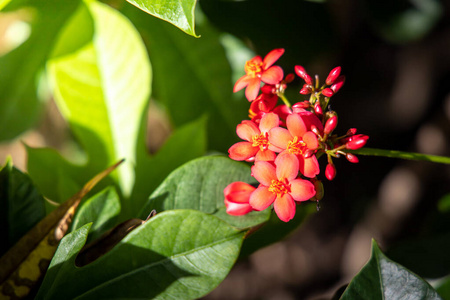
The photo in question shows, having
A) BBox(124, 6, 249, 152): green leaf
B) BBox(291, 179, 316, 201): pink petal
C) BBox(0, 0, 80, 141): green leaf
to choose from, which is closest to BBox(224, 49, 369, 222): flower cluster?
BBox(291, 179, 316, 201): pink petal

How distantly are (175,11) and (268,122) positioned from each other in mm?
175

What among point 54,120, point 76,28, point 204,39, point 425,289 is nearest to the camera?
point 425,289

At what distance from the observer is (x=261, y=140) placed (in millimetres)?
527

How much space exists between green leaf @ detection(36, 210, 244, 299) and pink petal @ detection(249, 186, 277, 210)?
1.7 inches

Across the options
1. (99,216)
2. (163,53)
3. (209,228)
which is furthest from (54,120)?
(209,228)

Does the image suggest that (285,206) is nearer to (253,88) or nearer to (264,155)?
(264,155)

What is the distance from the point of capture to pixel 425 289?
0.47 m

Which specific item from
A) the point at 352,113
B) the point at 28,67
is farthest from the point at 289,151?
the point at 352,113

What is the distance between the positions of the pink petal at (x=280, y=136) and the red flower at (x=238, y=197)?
7cm

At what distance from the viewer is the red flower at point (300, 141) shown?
19.3 inches

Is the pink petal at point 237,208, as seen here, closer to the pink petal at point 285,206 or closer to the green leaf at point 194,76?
the pink petal at point 285,206

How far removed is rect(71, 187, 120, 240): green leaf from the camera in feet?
1.84

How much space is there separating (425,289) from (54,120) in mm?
1317

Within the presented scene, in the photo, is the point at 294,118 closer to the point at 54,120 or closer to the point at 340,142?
the point at 340,142
